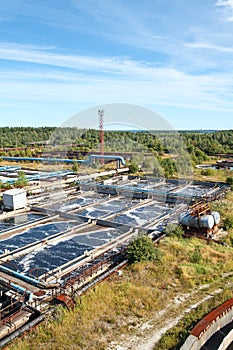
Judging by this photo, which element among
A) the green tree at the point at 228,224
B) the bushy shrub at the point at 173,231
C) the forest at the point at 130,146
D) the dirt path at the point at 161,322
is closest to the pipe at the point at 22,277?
the dirt path at the point at 161,322

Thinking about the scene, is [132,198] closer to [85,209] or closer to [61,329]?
[85,209]

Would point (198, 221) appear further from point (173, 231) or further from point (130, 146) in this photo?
point (130, 146)

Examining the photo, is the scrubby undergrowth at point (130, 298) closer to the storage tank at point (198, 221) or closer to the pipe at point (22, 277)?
the storage tank at point (198, 221)

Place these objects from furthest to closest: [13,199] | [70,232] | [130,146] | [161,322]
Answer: [130,146], [13,199], [70,232], [161,322]

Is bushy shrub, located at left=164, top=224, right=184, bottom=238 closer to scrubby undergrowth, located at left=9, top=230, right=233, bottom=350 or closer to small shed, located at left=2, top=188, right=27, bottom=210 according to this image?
scrubby undergrowth, located at left=9, top=230, right=233, bottom=350

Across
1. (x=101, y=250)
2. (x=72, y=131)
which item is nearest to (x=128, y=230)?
(x=101, y=250)

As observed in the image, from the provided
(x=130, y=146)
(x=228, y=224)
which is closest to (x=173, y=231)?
(x=228, y=224)
